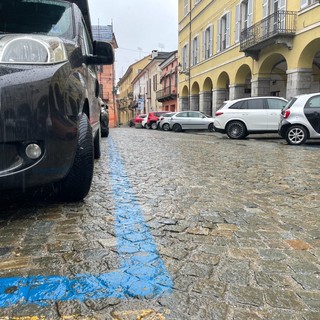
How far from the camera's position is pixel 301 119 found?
1063cm

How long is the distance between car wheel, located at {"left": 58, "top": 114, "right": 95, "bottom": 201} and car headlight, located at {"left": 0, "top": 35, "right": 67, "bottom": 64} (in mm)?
783

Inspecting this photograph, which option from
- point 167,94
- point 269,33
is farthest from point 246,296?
point 167,94

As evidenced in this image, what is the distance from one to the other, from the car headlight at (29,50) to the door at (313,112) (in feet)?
30.0

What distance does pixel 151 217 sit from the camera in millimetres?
3338

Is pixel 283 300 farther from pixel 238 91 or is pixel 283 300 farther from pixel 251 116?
pixel 238 91

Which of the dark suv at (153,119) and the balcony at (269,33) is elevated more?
the balcony at (269,33)

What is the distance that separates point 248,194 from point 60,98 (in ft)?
8.29

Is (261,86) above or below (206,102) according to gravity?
above

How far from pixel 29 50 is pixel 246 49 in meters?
19.3

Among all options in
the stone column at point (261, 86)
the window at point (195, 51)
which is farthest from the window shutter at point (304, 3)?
the window at point (195, 51)

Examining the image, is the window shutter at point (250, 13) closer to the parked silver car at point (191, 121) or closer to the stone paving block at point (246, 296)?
the parked silver car at point (191, 121)

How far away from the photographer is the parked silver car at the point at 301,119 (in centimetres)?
1049

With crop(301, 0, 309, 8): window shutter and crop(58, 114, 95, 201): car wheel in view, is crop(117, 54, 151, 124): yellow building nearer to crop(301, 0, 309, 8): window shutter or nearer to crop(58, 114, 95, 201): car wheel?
crop(301, 0, 309, 8): window shutter

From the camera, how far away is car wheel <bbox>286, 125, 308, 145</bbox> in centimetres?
1079
